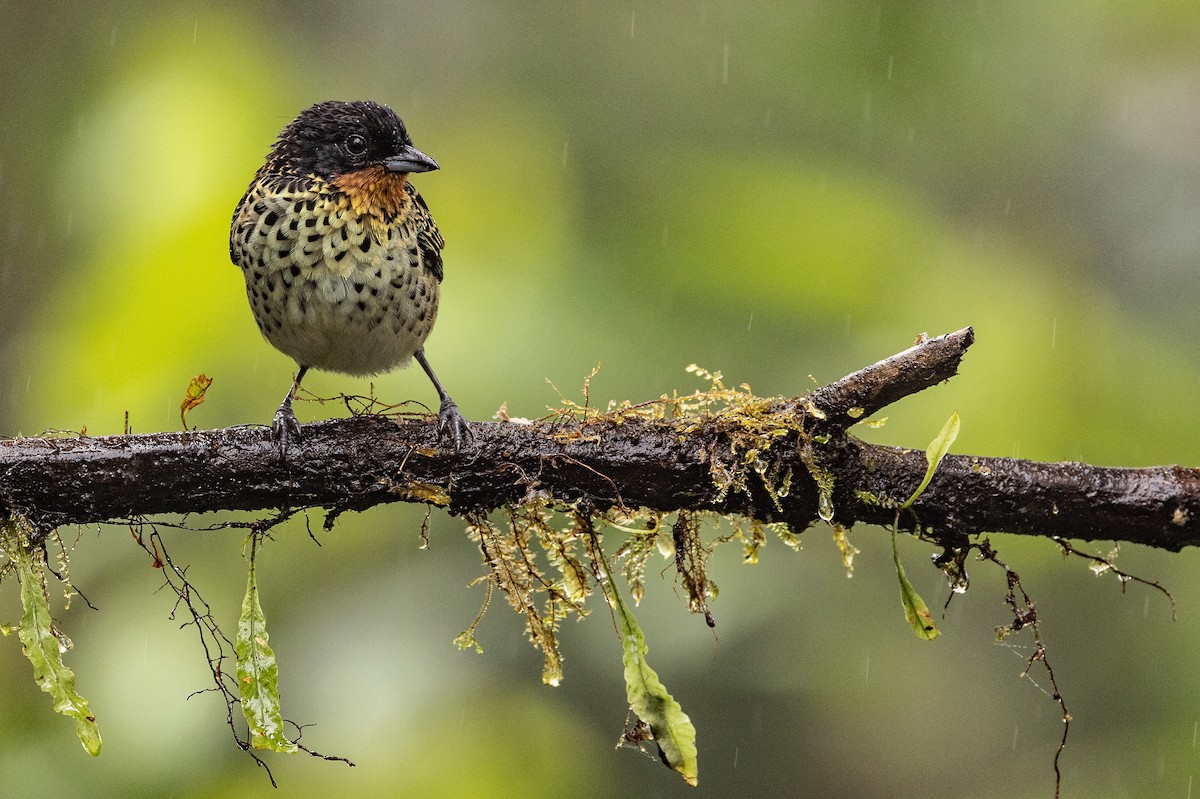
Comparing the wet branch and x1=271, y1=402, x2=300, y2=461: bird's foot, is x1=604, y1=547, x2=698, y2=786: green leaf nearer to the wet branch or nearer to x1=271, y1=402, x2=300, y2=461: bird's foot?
the wet branch

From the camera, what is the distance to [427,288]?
337 cm

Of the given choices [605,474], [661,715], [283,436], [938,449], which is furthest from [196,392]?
[938,449]

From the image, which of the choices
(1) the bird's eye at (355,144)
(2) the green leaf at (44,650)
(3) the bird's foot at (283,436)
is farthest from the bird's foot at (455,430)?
(1) the bird's eye at (355,144)

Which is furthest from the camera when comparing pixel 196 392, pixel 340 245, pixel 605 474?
pixel 340 245

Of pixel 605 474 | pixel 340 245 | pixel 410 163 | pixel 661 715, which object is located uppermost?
pixel 410 163

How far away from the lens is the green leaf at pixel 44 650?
2338mm

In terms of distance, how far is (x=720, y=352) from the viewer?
3896 mm

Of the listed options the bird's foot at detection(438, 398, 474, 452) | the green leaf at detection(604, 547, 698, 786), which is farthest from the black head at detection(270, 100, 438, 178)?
the green leaf at detection(604, 547, 698, 786)

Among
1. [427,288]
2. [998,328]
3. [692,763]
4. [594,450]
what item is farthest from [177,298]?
[998,328]

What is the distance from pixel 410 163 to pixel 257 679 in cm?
143

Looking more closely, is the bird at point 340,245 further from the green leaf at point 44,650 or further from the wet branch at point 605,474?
the green leaf at point 44,650

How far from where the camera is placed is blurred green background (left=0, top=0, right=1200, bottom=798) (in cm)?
331

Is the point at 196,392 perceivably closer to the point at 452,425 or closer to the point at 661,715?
the point at 452,425

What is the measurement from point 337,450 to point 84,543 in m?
1.55
